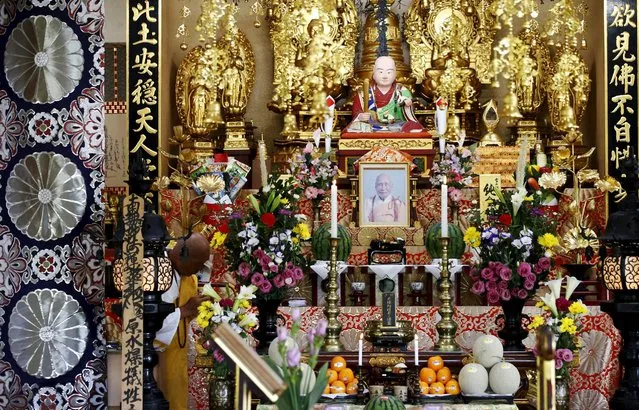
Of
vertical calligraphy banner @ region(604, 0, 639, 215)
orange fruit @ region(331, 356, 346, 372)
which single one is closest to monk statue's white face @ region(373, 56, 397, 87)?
vertical calligraphy banner @ region(604, 0, 639, 215)

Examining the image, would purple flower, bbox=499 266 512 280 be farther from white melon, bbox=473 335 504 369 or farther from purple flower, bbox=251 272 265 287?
purple flower, bbox=251 272 265 287

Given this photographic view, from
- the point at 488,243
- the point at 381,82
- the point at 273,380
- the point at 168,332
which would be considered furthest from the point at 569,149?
the point at 273,380

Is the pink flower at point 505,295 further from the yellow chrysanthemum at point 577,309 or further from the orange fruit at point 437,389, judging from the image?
the orange fruit at point 437,389

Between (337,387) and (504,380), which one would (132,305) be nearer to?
(337,387)

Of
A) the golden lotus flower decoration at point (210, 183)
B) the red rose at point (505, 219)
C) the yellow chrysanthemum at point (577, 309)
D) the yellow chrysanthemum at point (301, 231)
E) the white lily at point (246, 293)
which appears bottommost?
the yellow chrysanthemum at point (577, 309)

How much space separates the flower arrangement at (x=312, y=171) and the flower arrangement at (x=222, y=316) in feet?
6.38

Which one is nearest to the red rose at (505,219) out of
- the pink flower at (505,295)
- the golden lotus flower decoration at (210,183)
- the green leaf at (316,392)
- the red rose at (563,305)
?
the pink flower at (505,295)

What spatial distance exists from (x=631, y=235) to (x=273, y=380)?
3404mm

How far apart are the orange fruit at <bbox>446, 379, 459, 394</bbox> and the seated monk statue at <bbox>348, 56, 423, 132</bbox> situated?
399cm

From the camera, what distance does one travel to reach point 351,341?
6.61 metres

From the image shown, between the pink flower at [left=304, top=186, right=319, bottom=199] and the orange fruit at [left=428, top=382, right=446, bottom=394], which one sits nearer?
the orange fruit at [left=428, top=382, right=446, bottom=394]

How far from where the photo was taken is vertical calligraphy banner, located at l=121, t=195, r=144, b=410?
5.07 metres

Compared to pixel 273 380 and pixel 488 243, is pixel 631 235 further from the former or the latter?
pixel 273 380

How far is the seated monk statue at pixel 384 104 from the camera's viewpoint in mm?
9234
